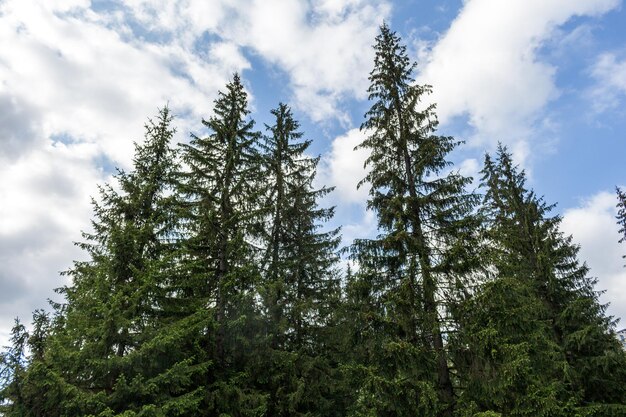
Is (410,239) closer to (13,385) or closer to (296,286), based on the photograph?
(296,286)

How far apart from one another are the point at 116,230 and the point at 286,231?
→ 7.89 metres

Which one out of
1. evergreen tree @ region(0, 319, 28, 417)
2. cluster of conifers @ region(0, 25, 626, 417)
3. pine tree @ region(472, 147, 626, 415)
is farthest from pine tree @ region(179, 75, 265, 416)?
pine tree @ region(472, 147, 626, 415)

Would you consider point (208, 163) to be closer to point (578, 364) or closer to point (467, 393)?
point (467, 393)

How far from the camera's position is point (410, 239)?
1161 centimetres

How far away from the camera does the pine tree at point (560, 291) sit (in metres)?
14.4

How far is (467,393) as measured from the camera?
384 inches

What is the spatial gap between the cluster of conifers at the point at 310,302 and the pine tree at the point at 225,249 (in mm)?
78

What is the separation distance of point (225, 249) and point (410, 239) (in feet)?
23.6

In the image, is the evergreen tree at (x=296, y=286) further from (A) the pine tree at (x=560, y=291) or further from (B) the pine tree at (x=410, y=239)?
(A) the pine tree at (x=560, y=291)

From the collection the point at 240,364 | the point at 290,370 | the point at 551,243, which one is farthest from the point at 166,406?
the point at 551,243

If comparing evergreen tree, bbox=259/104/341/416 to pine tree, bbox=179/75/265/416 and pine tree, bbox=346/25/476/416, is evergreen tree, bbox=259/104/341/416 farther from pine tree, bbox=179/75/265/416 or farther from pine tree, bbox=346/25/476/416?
pine tree, bbox=346/25/476/416

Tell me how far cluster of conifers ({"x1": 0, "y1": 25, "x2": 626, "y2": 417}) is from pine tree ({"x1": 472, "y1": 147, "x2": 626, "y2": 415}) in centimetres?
9

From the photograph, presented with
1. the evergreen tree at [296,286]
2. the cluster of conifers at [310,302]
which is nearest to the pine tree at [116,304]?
the cluster of conifers at [310,302]

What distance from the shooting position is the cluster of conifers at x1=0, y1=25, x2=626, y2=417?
9.76 metres
